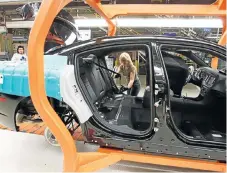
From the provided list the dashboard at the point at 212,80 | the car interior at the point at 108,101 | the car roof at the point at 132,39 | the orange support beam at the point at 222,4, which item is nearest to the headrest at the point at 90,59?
the car interior at the point at 108,101

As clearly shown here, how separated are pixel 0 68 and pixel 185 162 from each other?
2.35 metres

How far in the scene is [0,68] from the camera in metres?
2.28

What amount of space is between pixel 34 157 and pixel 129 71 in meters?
2.56

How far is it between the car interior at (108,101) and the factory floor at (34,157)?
0.50 meters

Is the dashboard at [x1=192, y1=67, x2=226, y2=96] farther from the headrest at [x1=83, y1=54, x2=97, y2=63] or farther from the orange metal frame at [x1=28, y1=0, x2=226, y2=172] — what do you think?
the headrest at [x1=83, y1=54, x2=97, y2=63]

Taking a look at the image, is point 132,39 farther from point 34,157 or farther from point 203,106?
point 34,157

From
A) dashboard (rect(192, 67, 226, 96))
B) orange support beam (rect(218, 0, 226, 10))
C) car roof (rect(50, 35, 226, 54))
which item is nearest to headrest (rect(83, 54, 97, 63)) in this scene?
car roof (rect(50, 35, 226, 54))

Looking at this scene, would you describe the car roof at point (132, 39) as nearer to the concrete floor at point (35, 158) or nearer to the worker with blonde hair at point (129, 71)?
the concrete floor at point (35, 158)

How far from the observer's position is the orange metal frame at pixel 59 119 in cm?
164

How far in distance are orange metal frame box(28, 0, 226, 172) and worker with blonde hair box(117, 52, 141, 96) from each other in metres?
1.49

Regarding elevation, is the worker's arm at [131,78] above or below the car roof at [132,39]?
below

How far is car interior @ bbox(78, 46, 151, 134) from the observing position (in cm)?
261

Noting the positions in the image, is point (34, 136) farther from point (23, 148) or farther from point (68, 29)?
point (68, 29)

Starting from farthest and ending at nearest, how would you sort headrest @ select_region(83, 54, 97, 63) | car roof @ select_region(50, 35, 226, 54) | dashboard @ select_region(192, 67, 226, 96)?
headrest @ select_region(83, 54, 97, 63) < dashboard @ select_region(192, 67, 226, 96) < car roof @ select_region(50, 35, 226, 54)
